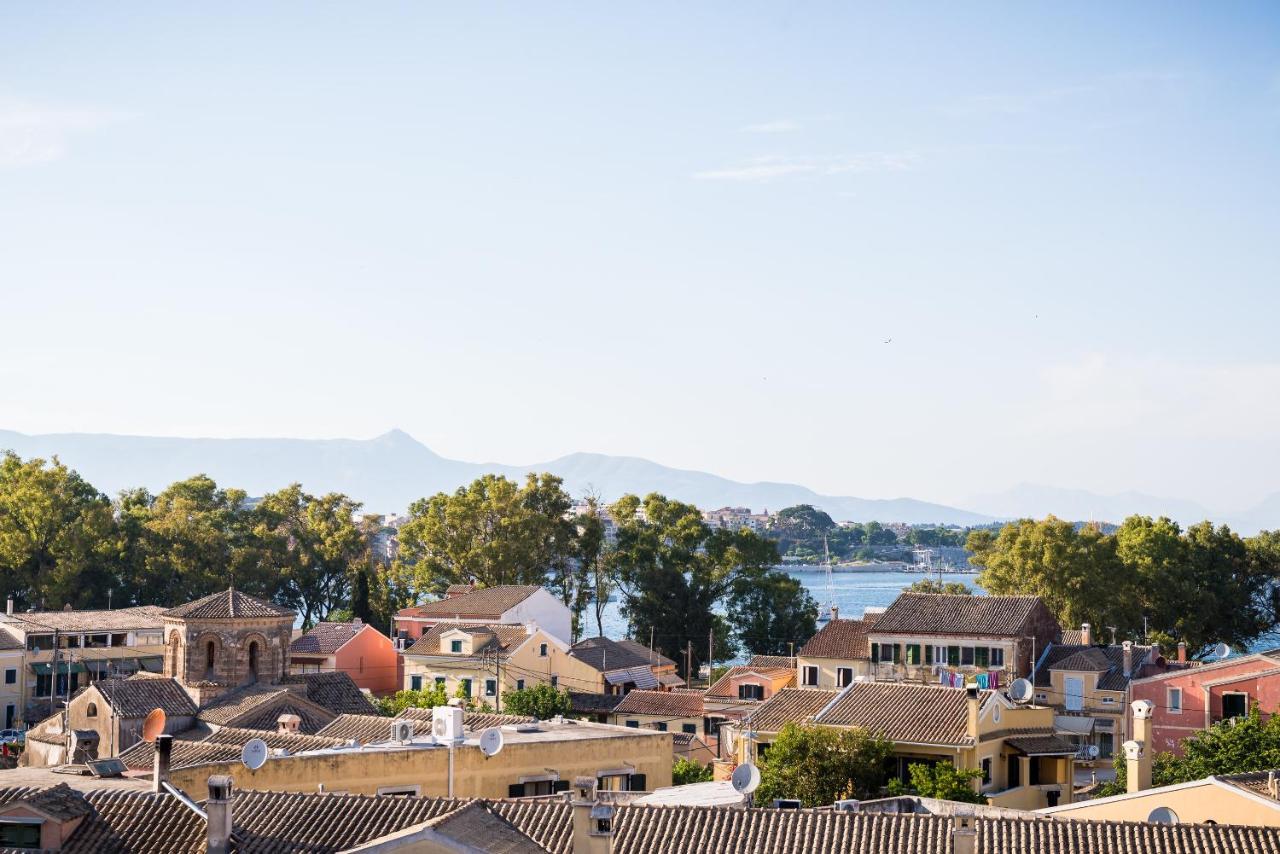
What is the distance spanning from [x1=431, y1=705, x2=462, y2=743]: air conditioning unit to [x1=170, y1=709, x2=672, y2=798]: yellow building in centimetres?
13

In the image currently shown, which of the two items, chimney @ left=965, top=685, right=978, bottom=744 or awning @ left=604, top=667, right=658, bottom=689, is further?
awning @ left=604, top=667, right=658, bottom=689

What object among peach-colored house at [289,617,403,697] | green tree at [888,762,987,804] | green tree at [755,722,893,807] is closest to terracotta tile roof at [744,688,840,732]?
green tree at [755,722,893,807]

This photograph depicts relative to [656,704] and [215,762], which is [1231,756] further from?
[656,704]

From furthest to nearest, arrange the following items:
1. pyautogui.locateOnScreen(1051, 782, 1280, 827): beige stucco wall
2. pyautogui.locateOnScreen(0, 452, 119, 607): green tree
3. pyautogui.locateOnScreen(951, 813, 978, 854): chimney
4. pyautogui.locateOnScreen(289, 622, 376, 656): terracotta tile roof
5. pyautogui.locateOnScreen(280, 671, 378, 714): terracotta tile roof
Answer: pyautogui.locateOnScreen(0, 452, 119, 607): green tree → pyautogui.locateOnScreen(289, 622, 376, 656): terracotta tile roof → pyautogui.locateOnScreen(280, 671, 378, 714): terracotta tile roof → pyautogui.locateOnScreen(1051, 782, 1280, 827): beige stucco wall → pyautogui.locateOnScreen(951, 813, 978, 854): chimney

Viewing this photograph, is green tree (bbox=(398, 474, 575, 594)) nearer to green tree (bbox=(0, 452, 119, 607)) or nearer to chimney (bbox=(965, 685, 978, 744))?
green tree (bbox=(0, 452, 119, 607))

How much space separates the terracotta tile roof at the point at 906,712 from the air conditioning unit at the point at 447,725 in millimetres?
7551

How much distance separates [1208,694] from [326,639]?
3202cm

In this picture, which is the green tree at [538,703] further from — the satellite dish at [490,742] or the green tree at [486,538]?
the green tree at [486,538]

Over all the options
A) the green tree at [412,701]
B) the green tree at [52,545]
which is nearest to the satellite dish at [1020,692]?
the green tree at [412,701]

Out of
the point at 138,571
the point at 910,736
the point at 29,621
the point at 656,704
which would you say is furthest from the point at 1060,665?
the point at 138,571

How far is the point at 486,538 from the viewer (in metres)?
73.1

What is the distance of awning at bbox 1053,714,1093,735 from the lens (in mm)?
44531

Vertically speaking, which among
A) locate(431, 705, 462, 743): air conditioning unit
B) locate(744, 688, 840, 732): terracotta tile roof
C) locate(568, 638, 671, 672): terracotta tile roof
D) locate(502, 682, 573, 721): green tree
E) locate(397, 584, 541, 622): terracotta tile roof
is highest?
locate(397, 584, 541, 622): terracotta tile roof

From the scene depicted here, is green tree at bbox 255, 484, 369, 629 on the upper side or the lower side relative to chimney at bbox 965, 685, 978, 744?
upper
